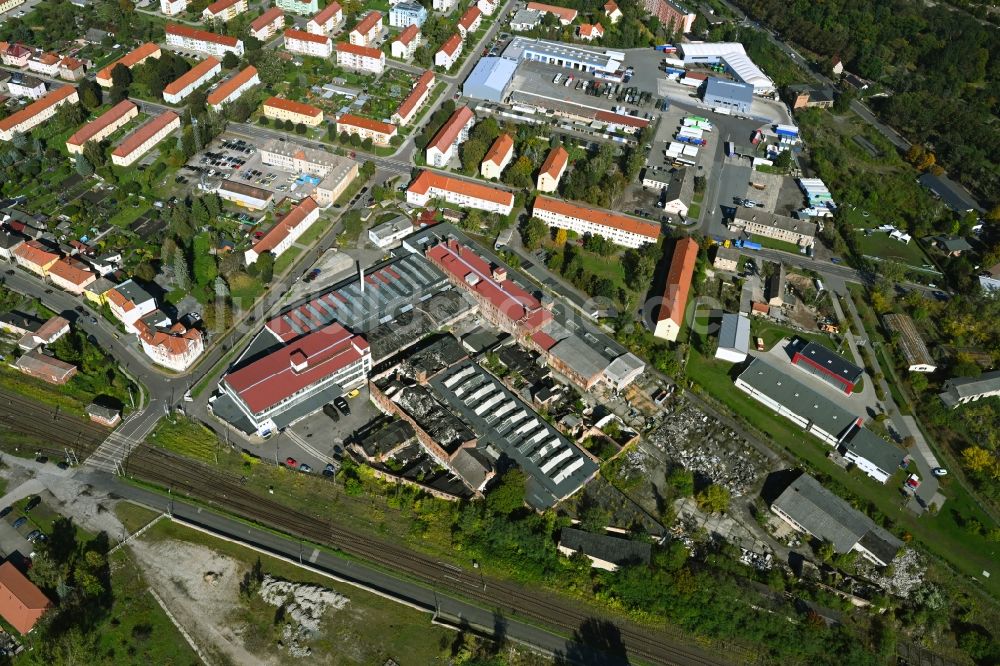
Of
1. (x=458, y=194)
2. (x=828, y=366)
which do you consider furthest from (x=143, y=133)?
(x=828, y=366)

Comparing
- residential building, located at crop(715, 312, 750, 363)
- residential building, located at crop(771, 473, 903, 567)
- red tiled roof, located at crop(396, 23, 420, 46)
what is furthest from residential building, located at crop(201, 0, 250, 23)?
residential building, located at crop(771, 473, 903, 567)

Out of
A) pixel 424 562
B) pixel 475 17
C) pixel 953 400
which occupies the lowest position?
pixel 424 562

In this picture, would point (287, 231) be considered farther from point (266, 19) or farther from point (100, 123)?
point (266, 19)

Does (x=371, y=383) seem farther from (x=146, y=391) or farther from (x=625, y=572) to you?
(x=625, y=572)

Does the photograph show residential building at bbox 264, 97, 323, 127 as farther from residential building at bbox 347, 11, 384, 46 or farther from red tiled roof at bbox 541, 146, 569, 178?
red tiled roof at bbox 541, 146, 569, 178

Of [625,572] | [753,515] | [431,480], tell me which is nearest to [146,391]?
[431,480]

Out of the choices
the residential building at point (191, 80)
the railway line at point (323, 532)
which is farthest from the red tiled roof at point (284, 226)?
the residential building at point (191, 80)
